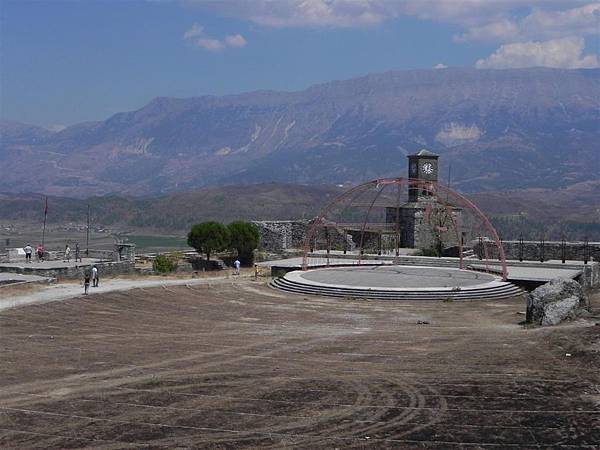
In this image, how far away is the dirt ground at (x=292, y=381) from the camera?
1377cm

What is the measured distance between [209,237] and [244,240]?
2.22 metres

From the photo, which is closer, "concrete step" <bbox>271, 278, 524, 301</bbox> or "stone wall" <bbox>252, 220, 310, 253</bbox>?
"concrete step" <bbox>271, 278, 524, 301</bbox>

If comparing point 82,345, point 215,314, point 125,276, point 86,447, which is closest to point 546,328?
point 215,314

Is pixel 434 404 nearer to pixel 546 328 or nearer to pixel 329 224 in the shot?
pixel 546 328

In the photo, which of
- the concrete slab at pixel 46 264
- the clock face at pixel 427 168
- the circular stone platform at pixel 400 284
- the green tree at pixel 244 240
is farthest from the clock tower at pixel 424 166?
the concrete slab at pixel 46 264

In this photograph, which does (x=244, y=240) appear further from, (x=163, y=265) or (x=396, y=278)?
(x=396, y=278)

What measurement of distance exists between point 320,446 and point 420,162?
41828 mm

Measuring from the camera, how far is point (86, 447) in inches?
520

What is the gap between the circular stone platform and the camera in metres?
31.9

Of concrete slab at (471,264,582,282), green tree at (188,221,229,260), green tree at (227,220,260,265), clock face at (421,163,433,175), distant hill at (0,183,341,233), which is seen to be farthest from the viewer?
distant hill at (0,183,341,233)

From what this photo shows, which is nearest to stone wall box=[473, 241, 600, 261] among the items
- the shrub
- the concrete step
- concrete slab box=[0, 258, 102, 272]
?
the concrete step

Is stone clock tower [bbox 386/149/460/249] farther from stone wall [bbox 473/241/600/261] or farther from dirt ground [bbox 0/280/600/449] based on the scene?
dirt ground [bbox 0/280/600/449]

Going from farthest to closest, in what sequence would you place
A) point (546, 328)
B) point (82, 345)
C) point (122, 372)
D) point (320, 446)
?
point (546, 328), point (82, 345), point (122, 372), point (320, 446)

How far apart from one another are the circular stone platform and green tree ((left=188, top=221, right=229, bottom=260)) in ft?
23.4
